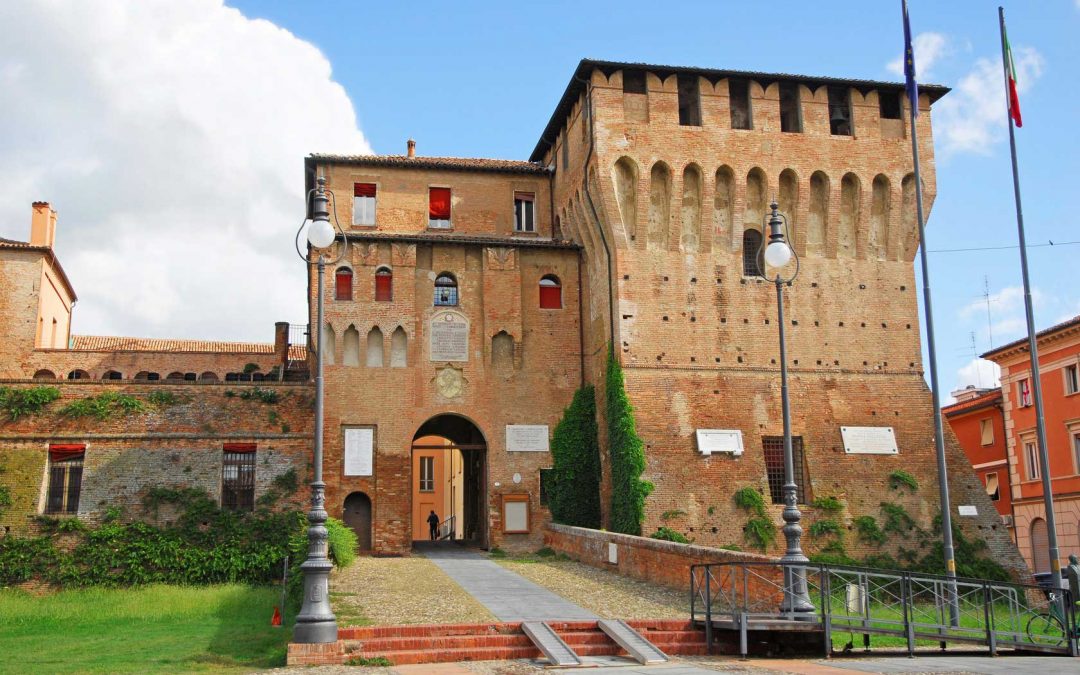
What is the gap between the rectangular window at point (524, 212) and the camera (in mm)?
34156

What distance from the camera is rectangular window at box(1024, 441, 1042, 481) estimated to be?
3781cm

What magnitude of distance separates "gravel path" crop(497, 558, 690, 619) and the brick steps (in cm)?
97

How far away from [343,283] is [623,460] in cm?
996

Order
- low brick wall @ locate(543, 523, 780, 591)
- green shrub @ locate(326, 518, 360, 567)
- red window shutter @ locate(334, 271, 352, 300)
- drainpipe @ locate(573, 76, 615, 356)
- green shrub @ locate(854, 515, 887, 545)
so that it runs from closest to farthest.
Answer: low brick wall @ locate(543, 523, 780, 591)
green shrub @ locate(326, 518, 360, 567)
green shrub @ locate(854, 515, 887, 545)
drainpipe @ locate(573, 76, 615, 356)
red window shutter @ locate(334, 271, 352, 300)

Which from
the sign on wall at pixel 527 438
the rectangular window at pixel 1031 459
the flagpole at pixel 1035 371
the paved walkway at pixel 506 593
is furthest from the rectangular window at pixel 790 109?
the rectangular window at pixel 1031 459

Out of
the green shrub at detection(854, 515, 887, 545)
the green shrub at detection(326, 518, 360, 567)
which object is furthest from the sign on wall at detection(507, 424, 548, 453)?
the green shrub at detection(854, 515, 887, 545)

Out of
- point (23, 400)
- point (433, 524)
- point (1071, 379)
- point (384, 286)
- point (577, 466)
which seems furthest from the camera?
point (433, 524)

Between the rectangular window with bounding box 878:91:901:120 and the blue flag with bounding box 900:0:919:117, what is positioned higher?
the rectangular window with bounding box 878:91:901:120

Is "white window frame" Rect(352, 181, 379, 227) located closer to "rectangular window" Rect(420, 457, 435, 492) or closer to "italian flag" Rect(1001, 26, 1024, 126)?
"italian flag" Rect(1001, 26, 1024, 126)

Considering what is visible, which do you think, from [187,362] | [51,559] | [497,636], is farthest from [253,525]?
[187,362]

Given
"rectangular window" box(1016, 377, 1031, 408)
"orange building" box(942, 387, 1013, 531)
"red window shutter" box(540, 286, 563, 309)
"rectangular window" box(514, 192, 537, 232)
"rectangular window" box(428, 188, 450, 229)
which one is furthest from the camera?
"orange building" box(942, 387, 1013, 531)

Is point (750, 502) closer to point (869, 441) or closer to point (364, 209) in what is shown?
point (869, 441)

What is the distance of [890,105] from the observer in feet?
104

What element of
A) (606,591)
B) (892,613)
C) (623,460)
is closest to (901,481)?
(623,460)
